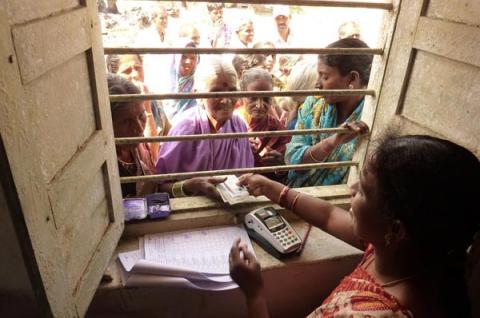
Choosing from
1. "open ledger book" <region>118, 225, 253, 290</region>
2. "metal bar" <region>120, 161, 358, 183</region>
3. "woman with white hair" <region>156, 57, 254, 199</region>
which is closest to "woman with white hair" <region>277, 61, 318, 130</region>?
"woman with white hair" <region>156, 57, 254, 199</region>

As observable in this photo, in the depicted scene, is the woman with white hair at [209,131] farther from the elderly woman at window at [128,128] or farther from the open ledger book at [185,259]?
the open ledger book at [185,259]

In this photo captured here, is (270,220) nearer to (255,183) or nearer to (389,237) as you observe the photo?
(255,183)

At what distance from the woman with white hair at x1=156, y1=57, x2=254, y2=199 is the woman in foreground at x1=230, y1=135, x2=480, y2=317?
0.83 metres

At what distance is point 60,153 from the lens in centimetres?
70

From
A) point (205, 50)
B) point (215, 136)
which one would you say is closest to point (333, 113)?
point (215, 136)

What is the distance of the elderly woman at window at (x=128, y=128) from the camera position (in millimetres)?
1359

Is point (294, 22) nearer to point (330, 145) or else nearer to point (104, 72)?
point (330, 145)

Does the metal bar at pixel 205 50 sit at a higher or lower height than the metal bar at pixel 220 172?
higher

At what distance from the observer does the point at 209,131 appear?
1.61m

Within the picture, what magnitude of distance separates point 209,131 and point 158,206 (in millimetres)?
553

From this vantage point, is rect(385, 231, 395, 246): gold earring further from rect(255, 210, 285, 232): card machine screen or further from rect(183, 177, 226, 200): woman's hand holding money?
rect(183, 177, 226, 200): woman's hand holding money

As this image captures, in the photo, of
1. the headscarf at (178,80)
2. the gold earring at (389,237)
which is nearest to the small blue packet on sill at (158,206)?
the gold earring at (389,237)

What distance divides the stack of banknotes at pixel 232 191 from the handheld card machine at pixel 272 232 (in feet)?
0.20

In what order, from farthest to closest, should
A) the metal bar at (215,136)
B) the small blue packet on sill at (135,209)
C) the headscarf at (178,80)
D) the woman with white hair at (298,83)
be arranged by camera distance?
the headscarf at (178,80)
the woman with white hair at (298,83)
the small blue packet on sill at (135,209)
the metal bar at (215,136)
